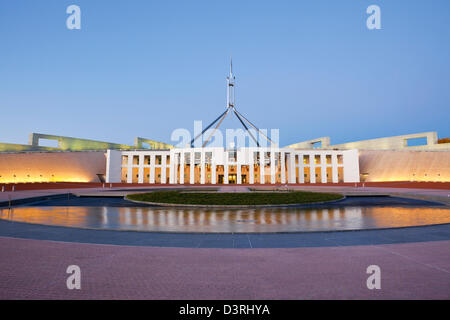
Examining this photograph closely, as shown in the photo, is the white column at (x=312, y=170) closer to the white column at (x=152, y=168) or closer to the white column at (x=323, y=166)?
the white column at (x=323, y=166)

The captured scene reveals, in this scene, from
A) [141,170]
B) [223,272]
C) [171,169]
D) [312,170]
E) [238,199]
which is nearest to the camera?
[223,272]

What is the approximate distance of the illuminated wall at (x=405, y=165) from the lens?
159 feet

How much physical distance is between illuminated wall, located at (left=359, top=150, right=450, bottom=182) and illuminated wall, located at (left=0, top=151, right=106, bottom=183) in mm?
53662

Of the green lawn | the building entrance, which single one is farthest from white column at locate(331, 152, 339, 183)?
the green lawn

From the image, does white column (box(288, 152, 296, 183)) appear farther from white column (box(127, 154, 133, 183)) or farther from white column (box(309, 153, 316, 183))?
white column (box(127, 154, 133, 183))

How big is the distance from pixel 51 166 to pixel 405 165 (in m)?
67.7

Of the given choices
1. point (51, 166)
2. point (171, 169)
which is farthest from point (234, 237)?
point (51, 166)

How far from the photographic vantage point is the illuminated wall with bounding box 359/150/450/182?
48.5 meters

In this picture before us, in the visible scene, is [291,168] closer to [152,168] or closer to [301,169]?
[301,169]

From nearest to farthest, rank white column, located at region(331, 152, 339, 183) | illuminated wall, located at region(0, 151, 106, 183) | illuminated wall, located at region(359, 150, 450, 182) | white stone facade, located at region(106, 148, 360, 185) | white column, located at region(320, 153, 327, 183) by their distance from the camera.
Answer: illuminated wall, located at region(0, 151, 106, 183), white stone facade, located at region(106, 148, 360, 185), illuminated wall, located at region(359, 150, 450, 182), white column, located at region(320, 153, 327, 183), white column, located at region(331, 152, 339, 183)

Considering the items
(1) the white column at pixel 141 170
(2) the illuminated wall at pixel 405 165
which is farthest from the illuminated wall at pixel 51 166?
(2) the illuminated wall at pixel 405 165

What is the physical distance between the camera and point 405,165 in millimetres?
50500
